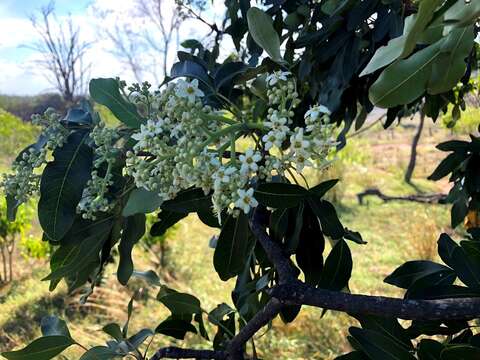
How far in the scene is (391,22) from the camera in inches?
32.1

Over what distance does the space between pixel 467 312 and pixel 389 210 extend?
4625 mm

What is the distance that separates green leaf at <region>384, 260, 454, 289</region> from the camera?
2.16 ft

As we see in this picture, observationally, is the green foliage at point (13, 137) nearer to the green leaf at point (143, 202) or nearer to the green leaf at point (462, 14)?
the green leaf at point (143, 202)

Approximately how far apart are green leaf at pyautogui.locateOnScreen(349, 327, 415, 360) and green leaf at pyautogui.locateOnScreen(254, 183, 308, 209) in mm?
164

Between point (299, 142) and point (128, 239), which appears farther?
point (128, 239)

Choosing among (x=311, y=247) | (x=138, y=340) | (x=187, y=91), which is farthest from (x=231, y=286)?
(x=187, y=91)

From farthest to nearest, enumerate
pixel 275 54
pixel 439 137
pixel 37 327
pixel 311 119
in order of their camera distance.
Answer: pixel 439 137 → pixel 37 327 → pixel 275 54 → pixel 311 119

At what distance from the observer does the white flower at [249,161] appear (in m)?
0.42

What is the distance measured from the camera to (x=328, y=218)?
0.62 meters

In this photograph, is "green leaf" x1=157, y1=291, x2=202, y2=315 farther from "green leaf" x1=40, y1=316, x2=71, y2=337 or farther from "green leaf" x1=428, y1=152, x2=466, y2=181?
"green leaf" x1=428, y1=152, x2=466, y2=181

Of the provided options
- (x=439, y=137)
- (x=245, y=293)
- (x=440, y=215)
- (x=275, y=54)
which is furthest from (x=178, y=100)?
(x=439, y=137)

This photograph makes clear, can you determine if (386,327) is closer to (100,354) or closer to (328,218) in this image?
(328,218)

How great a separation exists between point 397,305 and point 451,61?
25cm

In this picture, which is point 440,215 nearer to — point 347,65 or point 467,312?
point 347,65
